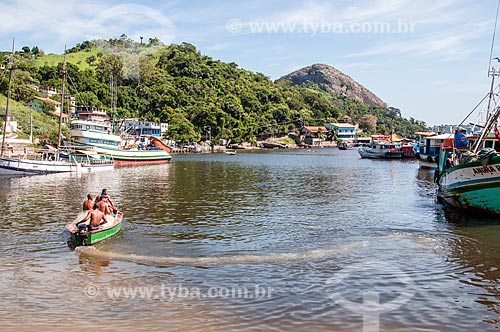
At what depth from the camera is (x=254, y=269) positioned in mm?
16016

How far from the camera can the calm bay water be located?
11.7 metres

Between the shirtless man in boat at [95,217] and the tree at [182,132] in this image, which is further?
the tree at [182,132]

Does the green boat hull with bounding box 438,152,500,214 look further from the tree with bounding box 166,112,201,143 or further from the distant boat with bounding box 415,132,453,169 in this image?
the tree with bounding box 166,112,201,143

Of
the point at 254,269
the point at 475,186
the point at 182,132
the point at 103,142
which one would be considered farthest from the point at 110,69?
the point at 254,269

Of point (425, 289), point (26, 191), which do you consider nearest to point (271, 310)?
point (425, 289)

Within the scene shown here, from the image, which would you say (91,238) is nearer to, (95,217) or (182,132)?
(95,217)

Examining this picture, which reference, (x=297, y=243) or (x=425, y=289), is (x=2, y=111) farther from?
(x=425, y=289)

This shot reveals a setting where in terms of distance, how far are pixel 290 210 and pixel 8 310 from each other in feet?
64.1

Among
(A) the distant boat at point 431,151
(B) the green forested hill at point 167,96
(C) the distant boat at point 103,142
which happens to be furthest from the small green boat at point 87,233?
(B) the green forested hill at point 167,96

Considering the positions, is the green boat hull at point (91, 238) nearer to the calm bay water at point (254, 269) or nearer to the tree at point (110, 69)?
the calm bay water at point (254, 269)

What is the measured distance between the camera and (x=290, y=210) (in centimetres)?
2928

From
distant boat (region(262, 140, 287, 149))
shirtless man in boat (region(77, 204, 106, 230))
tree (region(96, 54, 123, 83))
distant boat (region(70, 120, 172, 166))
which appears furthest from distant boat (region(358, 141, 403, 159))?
tree (region(96, 54, 123, 83))

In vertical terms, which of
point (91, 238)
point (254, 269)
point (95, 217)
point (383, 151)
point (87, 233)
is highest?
point (383, 151)

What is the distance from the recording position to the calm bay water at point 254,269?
462 inches
